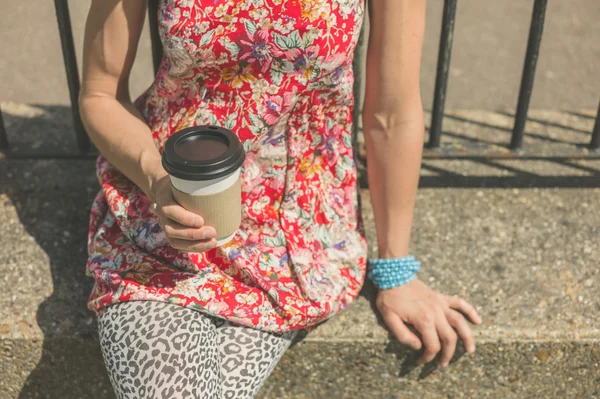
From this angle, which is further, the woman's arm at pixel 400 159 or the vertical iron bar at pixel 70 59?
the vertical iron bar at pixel 70 59

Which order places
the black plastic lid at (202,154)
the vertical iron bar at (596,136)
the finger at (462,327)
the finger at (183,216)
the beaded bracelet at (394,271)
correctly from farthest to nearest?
the vertical iron bar at (596,136) → the beaded bracelet at (394,271) → the finger at (462,327) → the finger at (183,216) → the black plastic lid at (202,154)

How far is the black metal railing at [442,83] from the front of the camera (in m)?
2.18

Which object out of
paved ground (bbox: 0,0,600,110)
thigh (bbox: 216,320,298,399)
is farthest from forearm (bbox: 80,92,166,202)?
paved ground (bbox: 0,0,600,110)

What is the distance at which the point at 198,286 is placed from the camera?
1848mm

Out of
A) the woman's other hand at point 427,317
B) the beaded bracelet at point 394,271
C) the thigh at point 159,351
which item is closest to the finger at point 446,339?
the woman's other hand at point 427,317

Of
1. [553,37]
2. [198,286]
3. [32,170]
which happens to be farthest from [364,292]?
[553,37]

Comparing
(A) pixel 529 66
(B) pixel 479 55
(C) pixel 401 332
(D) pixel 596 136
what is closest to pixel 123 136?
(C) pixel 401 332

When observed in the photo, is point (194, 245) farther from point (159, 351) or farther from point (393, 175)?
point (393, 175)

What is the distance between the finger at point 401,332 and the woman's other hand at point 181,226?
62 centimetres

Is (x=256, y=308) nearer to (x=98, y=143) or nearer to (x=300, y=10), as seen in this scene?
(x=98, y=143)

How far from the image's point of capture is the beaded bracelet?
2072 mm

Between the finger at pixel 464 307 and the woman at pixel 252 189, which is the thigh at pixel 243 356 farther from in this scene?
the finger at pixel 464 307

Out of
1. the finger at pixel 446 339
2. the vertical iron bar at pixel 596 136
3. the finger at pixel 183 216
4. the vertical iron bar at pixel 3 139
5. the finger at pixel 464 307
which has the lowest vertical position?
the finger at pixel 446 339

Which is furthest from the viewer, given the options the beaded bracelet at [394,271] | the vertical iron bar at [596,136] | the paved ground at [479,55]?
the paved ground at [479,55]
